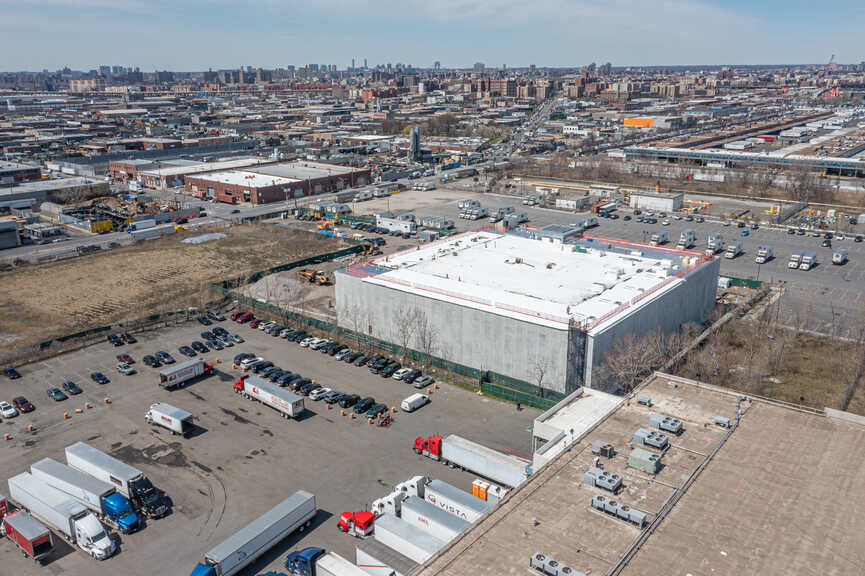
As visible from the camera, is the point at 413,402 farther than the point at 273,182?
No

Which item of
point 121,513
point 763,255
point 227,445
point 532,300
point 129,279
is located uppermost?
point 532,300

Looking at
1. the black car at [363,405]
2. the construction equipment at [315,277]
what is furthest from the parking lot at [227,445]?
the construction equipment at [315,277]

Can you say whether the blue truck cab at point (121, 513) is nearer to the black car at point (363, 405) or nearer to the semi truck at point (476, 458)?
the black car at point (363, 405)

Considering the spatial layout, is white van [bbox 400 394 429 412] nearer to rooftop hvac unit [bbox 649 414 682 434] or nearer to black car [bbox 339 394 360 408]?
black car [bbox 339 394 360 408]

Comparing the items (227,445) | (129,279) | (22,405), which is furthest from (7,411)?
(129,279)

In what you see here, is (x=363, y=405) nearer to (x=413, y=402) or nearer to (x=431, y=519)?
(x=413, y=402)
